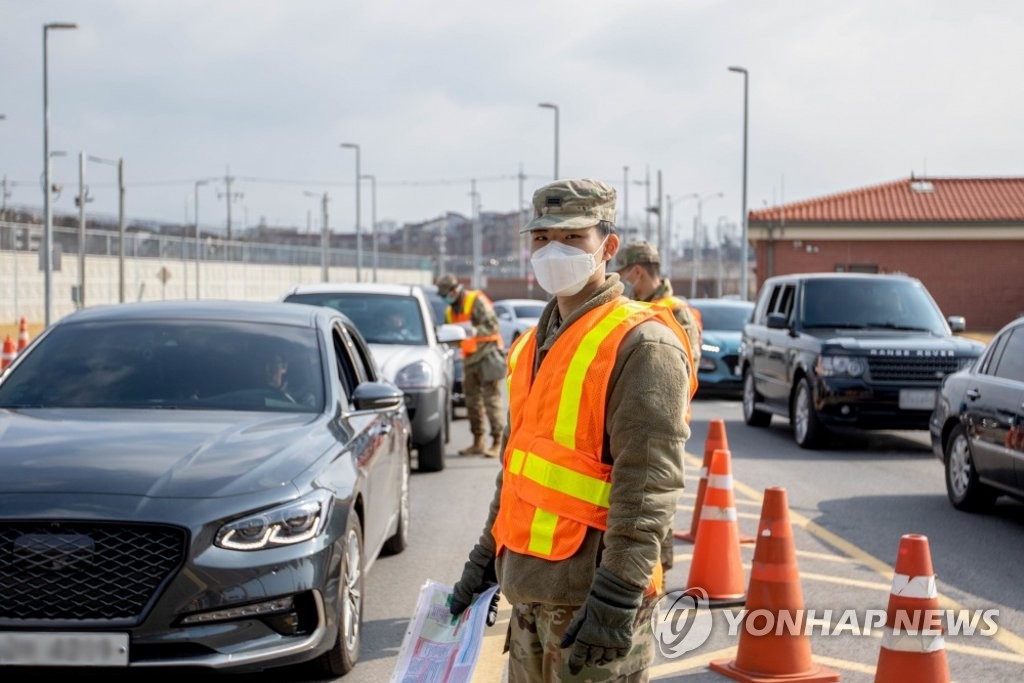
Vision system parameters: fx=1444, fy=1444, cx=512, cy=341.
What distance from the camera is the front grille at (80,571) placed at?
5223 mm

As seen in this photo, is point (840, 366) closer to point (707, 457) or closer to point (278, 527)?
point (707, 457)

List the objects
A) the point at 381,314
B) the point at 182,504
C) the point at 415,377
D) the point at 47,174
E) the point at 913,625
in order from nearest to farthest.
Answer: the point at 913,625, the point at 182,504, the point at 415,377, the point at 381,314, the point at 47,174

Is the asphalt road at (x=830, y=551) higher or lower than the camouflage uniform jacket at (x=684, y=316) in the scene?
lower

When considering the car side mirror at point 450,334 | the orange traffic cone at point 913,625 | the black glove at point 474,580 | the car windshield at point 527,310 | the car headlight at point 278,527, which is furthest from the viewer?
the car windshield at point 527,310

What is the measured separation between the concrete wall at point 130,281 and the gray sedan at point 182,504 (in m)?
29.2

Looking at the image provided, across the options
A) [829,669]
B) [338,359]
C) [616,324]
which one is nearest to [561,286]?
[616,324]

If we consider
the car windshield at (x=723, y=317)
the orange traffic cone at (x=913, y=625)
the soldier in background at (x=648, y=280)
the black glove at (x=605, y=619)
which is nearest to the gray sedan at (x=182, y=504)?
the soldier in background at (x=648, y=280)

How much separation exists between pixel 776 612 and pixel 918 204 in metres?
45.8

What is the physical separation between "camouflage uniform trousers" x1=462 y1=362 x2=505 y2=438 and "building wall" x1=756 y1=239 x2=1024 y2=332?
34.8m

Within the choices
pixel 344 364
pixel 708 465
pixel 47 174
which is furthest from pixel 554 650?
pixel 47 174

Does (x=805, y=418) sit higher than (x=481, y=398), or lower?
lower

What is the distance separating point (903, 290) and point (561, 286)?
1341cm

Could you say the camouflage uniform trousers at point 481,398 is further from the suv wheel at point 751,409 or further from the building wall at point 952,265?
the building wall at point 952,265

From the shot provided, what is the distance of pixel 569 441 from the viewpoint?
3.59 meters
